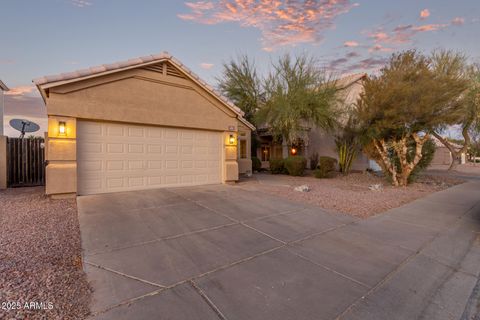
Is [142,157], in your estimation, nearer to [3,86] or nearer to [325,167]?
[325,167]

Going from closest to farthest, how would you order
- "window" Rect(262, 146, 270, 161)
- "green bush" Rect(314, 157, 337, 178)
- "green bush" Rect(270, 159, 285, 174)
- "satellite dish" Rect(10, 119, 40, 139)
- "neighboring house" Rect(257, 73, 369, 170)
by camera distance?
"satellite dish" Rect(10, 119, 40, 139) < "green bush" Rect(314, 157, 337, 178) < "green bush" Rect(270, 159, 285, 174) < "neighboring house" Rect(257, 73, 369, 170) < "window" Rect(262, 146, 270, 161)

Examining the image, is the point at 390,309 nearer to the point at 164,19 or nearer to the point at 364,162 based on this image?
the point at 164,19

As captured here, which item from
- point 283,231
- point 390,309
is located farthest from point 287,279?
point 283,231

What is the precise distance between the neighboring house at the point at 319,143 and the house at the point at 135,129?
7435 mm

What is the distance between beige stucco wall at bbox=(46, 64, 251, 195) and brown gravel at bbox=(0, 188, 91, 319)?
168 centimetres

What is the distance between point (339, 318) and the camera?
6.62 feet

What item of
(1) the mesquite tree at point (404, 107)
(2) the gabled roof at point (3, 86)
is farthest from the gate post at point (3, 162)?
(1) the mesquite tree at point (404, 107)

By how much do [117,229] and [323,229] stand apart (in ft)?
13.2

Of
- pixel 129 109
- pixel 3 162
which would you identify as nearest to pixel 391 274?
pixel 129 109

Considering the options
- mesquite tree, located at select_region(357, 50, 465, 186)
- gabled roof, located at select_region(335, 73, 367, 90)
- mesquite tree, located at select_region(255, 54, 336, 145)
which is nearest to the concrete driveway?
mesquite tree, located at select_region(357, 50, 465, 186)

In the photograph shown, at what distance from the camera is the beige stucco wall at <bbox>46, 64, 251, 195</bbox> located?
20.3ft

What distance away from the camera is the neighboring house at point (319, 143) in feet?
50.9

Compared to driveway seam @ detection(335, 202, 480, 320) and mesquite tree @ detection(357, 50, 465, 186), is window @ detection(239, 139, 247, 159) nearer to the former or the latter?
mesquite tree @ detection(357, 50, 465, 186)

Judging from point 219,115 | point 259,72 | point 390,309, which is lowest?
point 390,309
